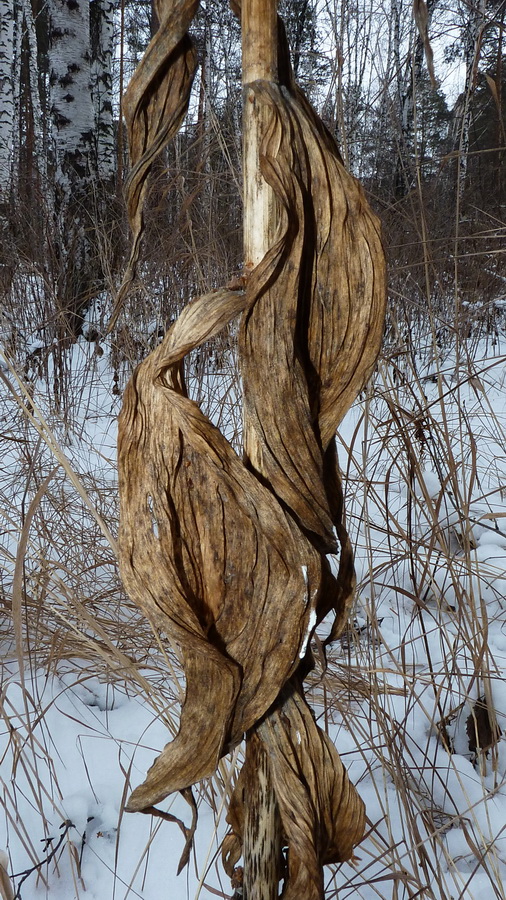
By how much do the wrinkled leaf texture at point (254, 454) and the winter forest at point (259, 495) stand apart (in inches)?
0.6

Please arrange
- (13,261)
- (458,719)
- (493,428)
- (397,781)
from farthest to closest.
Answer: (13,261)
(493,428)
(458,719)
(397,781)

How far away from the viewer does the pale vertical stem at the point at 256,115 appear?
297 mm

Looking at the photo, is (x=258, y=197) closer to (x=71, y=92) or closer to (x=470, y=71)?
(x=470, y=71)

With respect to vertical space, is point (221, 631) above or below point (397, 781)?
above

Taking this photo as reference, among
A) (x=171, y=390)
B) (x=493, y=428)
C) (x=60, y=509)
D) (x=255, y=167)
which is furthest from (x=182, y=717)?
(x=493, y=428)

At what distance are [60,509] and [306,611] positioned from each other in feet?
3.22

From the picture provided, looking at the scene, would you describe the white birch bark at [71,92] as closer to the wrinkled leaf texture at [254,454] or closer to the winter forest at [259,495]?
the winter forest at [259,495]

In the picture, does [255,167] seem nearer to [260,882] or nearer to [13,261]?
[260,882]

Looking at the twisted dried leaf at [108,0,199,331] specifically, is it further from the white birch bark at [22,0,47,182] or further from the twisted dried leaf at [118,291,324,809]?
the white birch bark at [22,0,47,182]

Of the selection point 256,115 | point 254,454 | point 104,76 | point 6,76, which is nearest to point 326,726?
point 254,454

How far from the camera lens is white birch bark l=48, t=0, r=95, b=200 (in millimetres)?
2654

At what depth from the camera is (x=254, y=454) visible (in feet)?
1.04

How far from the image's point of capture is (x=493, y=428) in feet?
5.78

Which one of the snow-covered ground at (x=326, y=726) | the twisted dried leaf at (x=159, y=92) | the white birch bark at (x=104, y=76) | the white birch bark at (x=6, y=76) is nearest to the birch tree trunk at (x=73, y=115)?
the white birch bark at (x=104, y=76)
